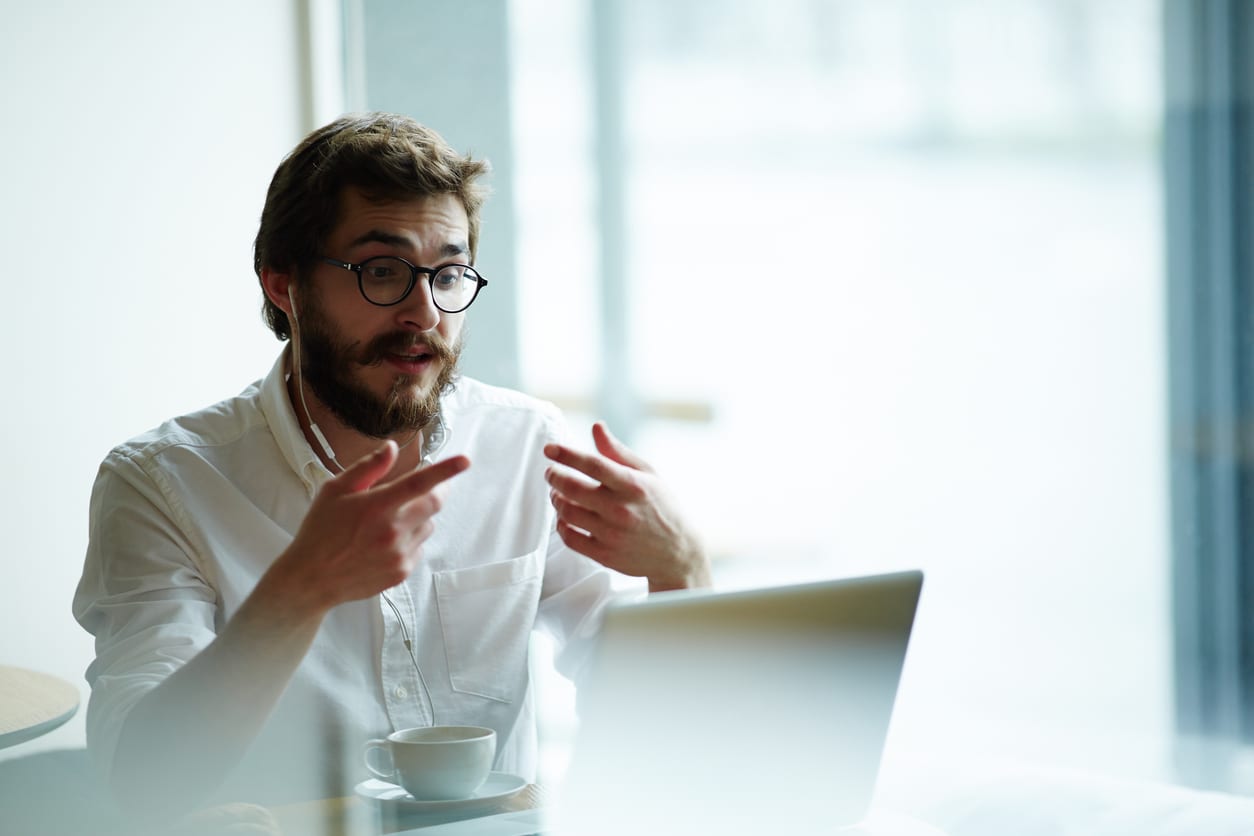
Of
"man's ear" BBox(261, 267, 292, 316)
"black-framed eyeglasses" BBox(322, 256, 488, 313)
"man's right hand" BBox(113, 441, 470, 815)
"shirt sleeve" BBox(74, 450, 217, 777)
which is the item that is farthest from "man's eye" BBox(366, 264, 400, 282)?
"man's right hand" BBox(113, 441, 470, 815)

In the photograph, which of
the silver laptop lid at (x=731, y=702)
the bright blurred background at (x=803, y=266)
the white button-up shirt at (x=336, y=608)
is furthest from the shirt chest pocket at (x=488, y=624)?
the bright blurred background at (x=803, y=266)

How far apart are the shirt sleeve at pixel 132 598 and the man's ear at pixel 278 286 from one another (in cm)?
31

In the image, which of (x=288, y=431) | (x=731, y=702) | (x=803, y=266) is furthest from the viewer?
(x=803, y=266)

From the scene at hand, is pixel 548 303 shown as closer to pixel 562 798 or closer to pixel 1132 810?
pixel 1132 810

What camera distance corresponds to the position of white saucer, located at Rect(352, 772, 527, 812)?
3.30ft

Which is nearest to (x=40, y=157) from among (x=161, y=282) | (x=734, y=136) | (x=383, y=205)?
(x=161, y=282)

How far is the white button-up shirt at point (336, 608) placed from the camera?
4.22ft

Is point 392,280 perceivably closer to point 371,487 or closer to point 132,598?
point 371,487

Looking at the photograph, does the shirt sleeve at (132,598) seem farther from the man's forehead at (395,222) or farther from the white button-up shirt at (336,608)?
the man's forehead at (395,222)

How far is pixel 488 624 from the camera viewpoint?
152 centimetres

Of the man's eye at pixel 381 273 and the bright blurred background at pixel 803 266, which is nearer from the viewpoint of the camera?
the man's eye at pixel 381 273

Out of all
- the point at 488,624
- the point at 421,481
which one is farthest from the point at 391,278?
the point at 421,481

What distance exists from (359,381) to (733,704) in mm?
781

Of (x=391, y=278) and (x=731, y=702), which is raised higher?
(x=391, y=278)
